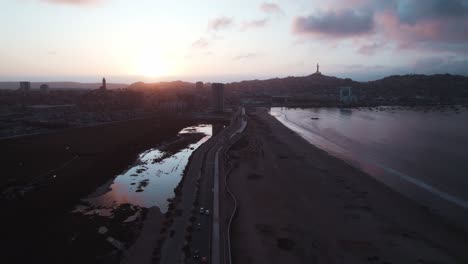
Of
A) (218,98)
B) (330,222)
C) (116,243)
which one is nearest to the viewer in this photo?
(116,243)

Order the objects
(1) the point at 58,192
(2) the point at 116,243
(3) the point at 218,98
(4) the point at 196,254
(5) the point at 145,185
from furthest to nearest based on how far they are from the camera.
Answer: (3) the point at 218,98 < (5) the point at 145,185 < (1) the point at 58,192 < (2) the point at 116,243 < (4) the point at 196,254

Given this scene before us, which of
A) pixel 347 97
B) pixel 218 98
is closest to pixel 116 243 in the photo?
pixel 218 98

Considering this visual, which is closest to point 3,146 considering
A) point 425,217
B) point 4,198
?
point 4,198

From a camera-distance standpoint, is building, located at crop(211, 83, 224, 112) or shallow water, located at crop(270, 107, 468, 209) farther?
building, located at crop(211, 83, 224, 112)

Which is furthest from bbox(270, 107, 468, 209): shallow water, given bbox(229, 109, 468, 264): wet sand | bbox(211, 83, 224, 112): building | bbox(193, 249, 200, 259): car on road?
bbox(211, 83, 224, 112): building

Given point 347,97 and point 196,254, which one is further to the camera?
point 347,97

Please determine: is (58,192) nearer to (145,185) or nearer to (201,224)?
(145,185)

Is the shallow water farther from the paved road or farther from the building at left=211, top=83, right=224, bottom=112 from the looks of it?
the building at left=211, top=83, right=224, bottom=112
